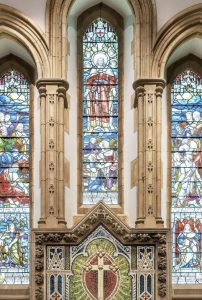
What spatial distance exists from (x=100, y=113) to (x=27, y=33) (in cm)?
195

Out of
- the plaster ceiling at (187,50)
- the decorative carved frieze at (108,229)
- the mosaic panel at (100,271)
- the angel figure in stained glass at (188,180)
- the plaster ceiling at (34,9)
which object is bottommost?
the mosaic panel at (100,271)

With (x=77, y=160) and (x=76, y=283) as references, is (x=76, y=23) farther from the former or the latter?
(x=76, y=283)

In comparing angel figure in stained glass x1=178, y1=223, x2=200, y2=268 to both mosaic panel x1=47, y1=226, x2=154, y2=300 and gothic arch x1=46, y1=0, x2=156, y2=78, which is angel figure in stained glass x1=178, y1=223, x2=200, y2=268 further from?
gothic arch x1=46, y1=0, x2=156, y2=78

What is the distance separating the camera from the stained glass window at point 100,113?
2311 cm

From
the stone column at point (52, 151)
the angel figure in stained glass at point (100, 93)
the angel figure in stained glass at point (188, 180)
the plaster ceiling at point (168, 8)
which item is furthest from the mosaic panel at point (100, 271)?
the plaster ceiling at point (168, 8)

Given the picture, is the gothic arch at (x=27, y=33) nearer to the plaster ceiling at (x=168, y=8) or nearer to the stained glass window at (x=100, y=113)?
the stained glass window at (x=100, y=113)

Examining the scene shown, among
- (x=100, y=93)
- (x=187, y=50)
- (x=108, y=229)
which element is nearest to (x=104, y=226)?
(x=108, y=229)

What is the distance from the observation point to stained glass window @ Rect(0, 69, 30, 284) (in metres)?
23.0

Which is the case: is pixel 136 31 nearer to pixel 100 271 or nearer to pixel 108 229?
pixel 108 229

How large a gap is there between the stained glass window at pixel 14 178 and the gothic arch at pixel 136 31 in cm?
122

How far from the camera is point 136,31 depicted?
2284cm

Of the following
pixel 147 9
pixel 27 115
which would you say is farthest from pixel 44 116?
pixel 147 9

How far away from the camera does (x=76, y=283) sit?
71.7 feet

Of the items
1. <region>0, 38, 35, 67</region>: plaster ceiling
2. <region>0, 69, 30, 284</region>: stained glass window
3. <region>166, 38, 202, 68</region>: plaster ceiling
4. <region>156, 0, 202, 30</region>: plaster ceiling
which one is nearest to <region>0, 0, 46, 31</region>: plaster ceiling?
<region>0, 38, 35, 67</region>: plaster ceiling
